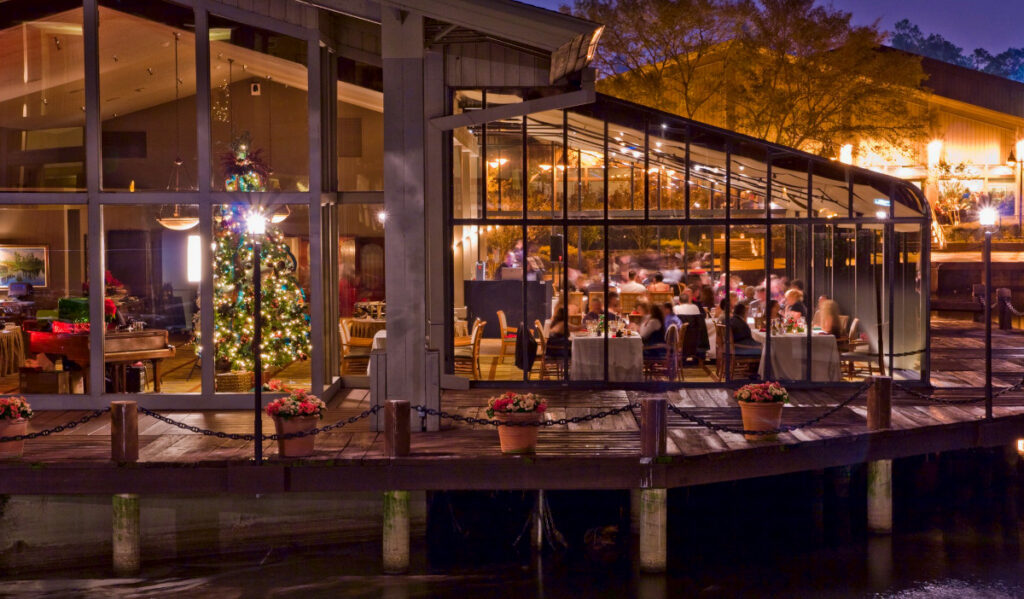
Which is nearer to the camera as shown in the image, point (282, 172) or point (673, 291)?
point (282, 172)

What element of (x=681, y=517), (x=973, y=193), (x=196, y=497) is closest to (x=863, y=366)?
(x=681, y=517)

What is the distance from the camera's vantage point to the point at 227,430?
12008 millimetres

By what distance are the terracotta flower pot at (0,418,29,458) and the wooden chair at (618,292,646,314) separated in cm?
781

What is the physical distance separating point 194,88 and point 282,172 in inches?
56.0

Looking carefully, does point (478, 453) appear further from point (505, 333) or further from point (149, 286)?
point (149, 286)

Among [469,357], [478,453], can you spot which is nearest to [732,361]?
[469,357]

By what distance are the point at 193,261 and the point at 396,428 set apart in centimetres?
444

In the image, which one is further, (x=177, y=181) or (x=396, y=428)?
(x=177, y=181)

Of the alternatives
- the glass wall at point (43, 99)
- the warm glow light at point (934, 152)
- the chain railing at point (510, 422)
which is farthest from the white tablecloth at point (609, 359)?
the warm glow light at point (934, 152)

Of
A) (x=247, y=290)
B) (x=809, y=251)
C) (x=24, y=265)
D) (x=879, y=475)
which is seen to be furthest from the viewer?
(x=809, y=251)

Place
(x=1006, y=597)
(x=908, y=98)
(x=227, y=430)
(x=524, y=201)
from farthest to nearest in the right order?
(x=908, y=98) < (x=524, y=201) < (x=227, y=430) < (x=1006, y=597)

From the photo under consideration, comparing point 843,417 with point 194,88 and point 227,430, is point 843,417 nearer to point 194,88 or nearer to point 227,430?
point 227,430

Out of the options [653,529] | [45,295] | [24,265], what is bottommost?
[653,529]

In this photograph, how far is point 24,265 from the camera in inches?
515
